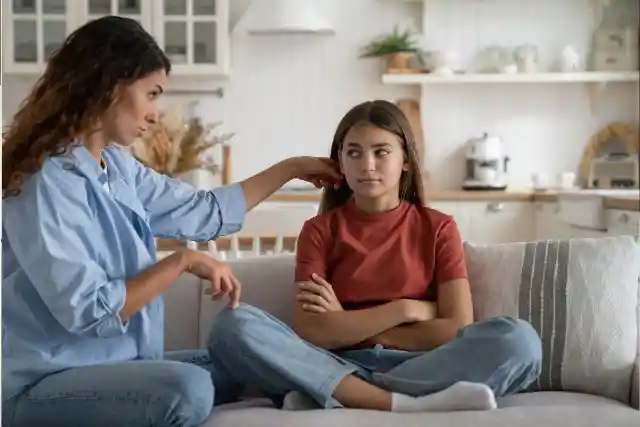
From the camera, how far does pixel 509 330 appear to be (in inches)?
69.1

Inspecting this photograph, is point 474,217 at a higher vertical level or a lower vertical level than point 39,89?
lower

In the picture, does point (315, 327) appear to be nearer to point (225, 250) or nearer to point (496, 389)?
point (496, 389)

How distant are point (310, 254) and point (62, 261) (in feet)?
2.03

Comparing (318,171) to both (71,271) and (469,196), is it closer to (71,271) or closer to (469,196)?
(71,271)

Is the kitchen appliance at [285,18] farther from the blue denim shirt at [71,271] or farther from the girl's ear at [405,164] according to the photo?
the blue denim shirt at [71,271]

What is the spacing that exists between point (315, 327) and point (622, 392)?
2.16 feet

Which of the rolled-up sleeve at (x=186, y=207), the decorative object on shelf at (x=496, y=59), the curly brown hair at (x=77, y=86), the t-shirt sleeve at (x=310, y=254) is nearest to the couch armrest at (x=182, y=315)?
the rolled-up sleeve at (x=186, y=207)

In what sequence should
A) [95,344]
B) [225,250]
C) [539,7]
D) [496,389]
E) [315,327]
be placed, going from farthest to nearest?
[539,7]
[225,250]
[315,327]
[496,389]
[95,344]

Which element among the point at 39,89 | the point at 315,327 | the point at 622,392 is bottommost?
the point at 622,392

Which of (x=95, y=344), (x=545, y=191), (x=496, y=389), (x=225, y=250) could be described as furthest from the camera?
(x=545, y=191)

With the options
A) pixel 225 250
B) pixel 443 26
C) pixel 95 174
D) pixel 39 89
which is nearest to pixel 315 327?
pixel 95 174

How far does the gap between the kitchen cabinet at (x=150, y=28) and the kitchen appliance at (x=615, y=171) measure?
1.91 m

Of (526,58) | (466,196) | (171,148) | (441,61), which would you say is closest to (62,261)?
(171,148)

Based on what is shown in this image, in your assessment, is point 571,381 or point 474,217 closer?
point 571,381
